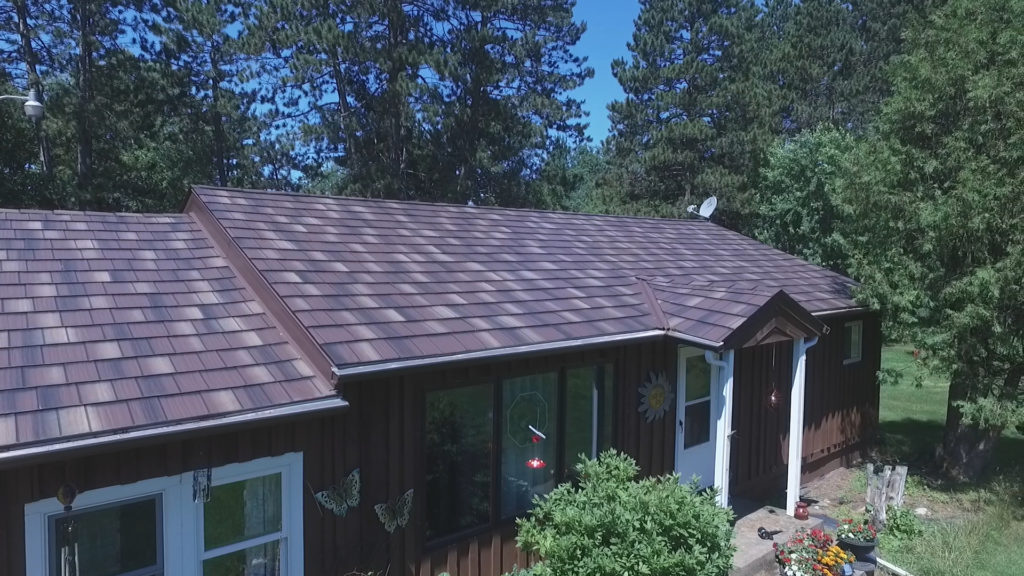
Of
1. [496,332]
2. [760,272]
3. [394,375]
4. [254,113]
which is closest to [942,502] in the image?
[760,272]

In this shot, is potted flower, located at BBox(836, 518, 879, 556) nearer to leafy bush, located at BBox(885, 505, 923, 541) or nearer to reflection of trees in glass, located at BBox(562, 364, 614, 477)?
leafy bush, located at BBox(885, 505, 923, 541)

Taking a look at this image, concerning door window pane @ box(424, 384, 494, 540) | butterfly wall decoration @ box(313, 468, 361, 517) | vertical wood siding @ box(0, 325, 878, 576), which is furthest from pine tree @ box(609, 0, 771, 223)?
butterfly wall decoration @ box(313, 468, 361, 517)

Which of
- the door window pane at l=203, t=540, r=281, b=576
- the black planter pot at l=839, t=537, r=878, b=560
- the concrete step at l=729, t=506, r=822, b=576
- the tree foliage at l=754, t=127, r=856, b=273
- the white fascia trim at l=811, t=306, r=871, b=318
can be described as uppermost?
the tree foliage at l=754, t=127, r=856, b=273

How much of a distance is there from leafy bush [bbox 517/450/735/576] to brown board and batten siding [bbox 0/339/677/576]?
1037mm

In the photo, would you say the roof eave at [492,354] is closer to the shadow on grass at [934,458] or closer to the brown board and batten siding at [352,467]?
the brown board and batten siding at [352,467]

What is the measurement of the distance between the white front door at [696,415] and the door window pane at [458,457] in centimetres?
291

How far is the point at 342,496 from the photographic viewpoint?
525cm

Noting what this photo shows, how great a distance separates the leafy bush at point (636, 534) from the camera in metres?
4.70

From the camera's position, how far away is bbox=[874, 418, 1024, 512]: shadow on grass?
942 cm

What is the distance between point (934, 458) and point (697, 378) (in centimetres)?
544

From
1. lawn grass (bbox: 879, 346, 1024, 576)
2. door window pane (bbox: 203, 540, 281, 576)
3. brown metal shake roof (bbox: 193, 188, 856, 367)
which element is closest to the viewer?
door window pane (bbox: 203, 540, 281, 576)

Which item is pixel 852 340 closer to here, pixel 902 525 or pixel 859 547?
pixel 902 525

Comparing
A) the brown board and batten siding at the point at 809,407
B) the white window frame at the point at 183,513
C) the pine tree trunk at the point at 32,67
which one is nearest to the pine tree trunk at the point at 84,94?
the pine tree trunk at the point at 32,67

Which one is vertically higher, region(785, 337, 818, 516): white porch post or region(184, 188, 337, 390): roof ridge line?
region(184, 188, 337, 390): roof ridge line
